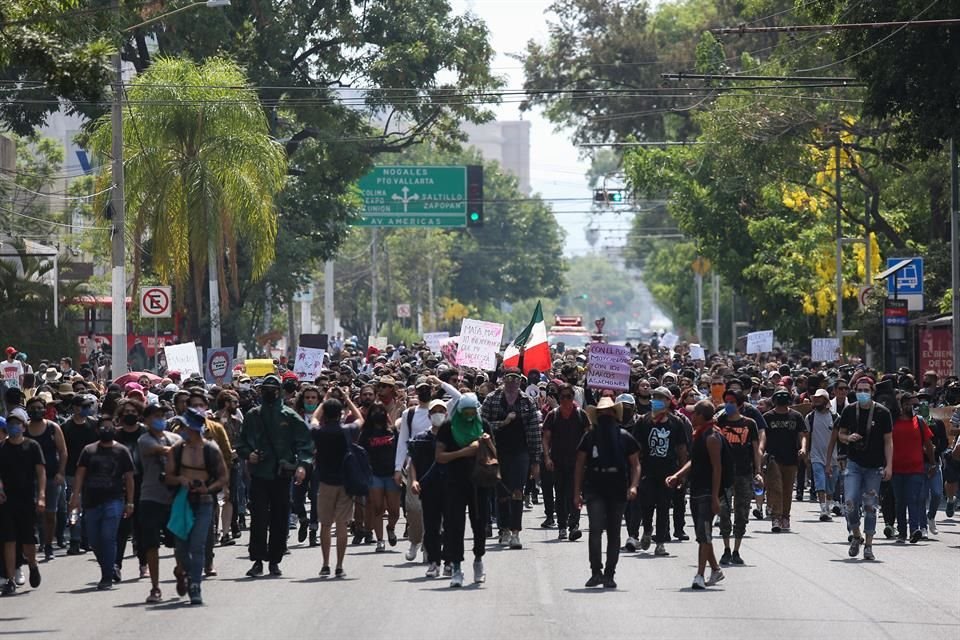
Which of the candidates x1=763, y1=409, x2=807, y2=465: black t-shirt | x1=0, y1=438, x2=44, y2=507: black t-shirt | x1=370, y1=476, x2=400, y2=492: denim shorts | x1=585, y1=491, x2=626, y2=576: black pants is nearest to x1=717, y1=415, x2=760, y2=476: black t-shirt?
x1=763, y1=409, x2=807, y2=465: black t-shirt

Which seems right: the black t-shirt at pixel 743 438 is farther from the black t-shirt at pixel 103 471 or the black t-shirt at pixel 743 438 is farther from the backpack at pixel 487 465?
the black t-shirt at pixel 103 471

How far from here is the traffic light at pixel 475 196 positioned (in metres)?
53.2

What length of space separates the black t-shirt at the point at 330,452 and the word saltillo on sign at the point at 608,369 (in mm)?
6330

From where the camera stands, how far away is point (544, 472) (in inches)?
798

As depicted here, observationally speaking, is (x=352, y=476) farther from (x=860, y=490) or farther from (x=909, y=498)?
(x=909, y=498)

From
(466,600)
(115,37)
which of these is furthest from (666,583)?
(115,37)

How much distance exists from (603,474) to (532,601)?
1.64 meters

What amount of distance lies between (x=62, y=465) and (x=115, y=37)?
10764 millimetres

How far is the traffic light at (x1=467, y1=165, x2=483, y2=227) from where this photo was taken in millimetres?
53156

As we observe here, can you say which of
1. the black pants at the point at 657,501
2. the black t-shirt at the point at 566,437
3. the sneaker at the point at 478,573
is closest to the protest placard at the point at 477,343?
the black t-shirt at the point at 566,437

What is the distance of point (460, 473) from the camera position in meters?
15.4

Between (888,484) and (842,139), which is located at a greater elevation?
(842,139)

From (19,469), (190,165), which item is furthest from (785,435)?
(190,165)

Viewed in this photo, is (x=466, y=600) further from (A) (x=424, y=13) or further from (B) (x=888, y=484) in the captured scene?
(A) (x=424, y=13)
